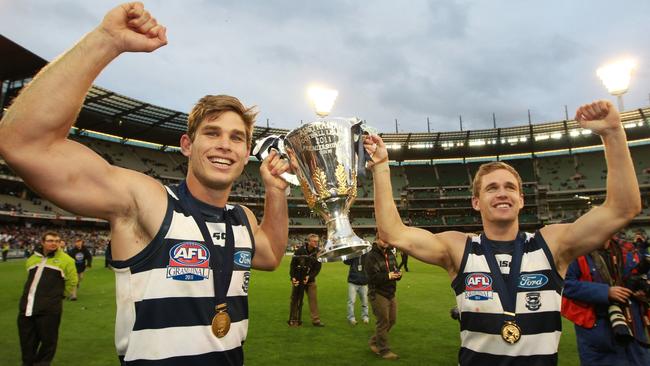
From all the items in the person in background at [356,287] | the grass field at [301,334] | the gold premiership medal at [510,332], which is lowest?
the grass field at [301,334]

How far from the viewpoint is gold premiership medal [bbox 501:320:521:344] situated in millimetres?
2304

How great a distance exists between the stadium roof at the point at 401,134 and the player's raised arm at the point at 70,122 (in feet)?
116

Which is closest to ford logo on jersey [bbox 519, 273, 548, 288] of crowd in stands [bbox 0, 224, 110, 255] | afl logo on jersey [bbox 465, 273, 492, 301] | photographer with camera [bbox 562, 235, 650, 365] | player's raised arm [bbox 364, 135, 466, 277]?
afl logo on jersey [bbox 465, 273, 492, 301]

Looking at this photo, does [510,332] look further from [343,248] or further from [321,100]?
[321,100]

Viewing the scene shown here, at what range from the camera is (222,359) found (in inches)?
69.4

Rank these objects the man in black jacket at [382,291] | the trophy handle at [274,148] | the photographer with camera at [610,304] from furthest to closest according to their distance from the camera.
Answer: the man in black jacket at [382,291] → the photographer with camera at [610,304] → the trophy handle at [274,148]

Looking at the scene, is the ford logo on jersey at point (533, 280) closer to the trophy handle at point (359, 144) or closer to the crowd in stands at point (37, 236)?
the trophy handle at point (359, 144)

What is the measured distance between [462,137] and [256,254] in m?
51.4

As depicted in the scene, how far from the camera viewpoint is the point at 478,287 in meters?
Answer: 2.48

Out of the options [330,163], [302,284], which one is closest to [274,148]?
[330,163]

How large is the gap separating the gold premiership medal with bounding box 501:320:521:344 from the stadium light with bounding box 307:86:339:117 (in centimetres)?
176

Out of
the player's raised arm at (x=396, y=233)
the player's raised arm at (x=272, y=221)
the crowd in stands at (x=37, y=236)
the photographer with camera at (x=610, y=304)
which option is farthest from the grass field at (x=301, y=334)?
the crowd in stands at (x=37, y=236)

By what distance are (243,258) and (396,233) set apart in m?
1.12

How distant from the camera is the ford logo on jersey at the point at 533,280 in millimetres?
2436
